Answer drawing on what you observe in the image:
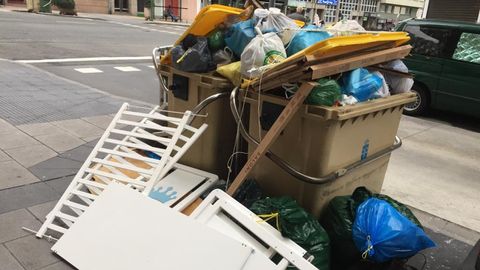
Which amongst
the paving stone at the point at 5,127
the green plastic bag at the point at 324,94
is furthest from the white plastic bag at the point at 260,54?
the paving stone at the point at 5,127

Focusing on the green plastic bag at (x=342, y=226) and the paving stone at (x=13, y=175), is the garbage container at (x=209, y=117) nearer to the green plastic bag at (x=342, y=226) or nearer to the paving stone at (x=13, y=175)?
the green plastic bag at (x=342, y=226)

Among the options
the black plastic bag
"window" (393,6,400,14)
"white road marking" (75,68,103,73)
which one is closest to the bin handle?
the black plastic bag

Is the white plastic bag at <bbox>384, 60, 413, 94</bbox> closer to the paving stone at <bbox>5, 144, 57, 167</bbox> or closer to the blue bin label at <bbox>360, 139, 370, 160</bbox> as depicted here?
the blue bin label at <bbox>360, 139, 370, 160</bbox>

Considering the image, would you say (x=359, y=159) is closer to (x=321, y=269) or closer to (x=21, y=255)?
(x=321, y=269)

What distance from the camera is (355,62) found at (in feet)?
9.14

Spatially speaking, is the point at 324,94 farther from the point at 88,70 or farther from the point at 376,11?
the point at 376,11

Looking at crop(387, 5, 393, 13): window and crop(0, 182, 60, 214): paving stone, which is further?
crop(387, 5, 393, 13): window

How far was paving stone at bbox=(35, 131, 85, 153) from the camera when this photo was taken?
444 centimetres

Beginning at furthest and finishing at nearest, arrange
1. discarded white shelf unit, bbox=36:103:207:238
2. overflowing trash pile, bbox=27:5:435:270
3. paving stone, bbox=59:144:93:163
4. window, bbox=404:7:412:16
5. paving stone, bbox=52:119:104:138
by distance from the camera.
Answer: window, bbox=404:7:412:16 → paving stone, bbox=52:119:104:138 → paving stone, bbox=59:144:93:163 → discarded white shelf unit, bbox=36:103:207:238 → overflowing trash pile, bbox=27:5:435:270

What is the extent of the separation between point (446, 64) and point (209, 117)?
227 inches

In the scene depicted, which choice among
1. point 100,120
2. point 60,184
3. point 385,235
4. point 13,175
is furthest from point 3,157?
point 385,235

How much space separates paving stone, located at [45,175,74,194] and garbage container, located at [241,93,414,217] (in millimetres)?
1683

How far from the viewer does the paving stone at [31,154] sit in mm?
3975

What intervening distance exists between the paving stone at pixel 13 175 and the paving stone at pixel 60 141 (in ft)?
1.82
